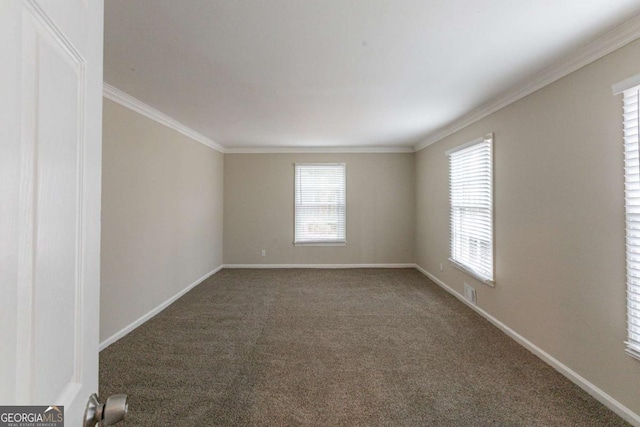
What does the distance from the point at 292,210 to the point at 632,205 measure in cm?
497

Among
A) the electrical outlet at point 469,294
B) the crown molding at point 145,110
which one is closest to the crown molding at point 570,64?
the electrical outlet at point 469,294

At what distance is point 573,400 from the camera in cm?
209

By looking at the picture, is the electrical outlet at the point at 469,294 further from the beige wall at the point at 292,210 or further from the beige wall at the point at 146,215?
the beige wall at the point at 146,215

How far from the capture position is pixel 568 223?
237 centimetres

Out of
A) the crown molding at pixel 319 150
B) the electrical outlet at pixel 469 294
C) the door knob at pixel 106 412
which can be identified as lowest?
the electrical outlet at pixel 469 294

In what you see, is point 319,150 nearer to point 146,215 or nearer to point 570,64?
point 146,215

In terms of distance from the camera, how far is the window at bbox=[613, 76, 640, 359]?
1.86m

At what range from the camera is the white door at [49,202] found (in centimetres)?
39

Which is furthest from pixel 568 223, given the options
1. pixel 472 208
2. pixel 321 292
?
pixel 321 292

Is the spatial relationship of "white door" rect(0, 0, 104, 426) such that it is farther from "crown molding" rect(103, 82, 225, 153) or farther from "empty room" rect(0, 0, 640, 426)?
"crown molding" rect(103, 82, 225, 153)

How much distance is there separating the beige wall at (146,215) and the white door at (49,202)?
2600 millimetres

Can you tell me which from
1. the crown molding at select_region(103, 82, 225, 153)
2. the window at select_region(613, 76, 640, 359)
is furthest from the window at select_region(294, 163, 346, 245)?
the window at select_region(613, 76, 640, 359)

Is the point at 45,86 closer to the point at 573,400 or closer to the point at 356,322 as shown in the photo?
the point at 573,400

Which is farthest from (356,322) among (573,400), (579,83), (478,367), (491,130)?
(579,83)
